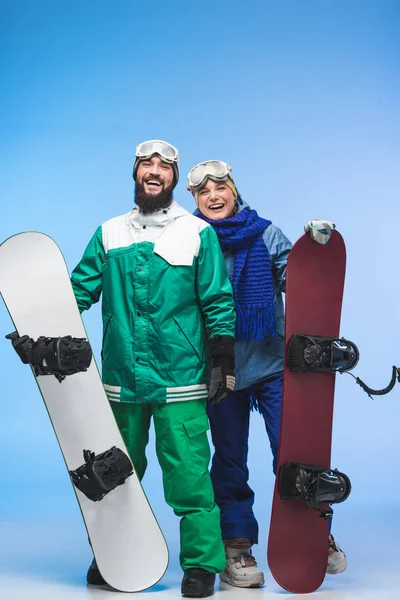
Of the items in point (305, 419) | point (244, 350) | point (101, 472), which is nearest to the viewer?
point (101, 472)

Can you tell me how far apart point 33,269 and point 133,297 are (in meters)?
0.39

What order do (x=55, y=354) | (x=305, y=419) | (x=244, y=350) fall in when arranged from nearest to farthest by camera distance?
(x=55, y=354), (x=305, y=419), (x=244, y=350)

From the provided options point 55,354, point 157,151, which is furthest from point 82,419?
point 157,151

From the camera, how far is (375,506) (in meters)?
5.62

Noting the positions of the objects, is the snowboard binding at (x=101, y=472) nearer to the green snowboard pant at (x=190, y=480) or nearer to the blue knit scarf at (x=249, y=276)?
the green snowboard pant at (x=190, y=480)

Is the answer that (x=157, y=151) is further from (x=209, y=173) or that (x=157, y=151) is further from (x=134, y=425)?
(x=134, y=425)

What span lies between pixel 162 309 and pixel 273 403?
0.62 metres

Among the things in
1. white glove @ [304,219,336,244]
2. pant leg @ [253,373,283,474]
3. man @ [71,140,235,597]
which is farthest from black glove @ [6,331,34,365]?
white glove @ [304,219,336,244]

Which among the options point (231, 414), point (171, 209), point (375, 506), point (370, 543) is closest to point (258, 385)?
point (231, 414)

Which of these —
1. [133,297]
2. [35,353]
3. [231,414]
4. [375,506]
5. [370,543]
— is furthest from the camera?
[375,506]

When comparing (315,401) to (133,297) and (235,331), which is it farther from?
(133,297)

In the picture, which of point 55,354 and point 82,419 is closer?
point 55,354

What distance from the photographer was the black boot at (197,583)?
387 cm

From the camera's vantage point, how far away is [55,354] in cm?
374
